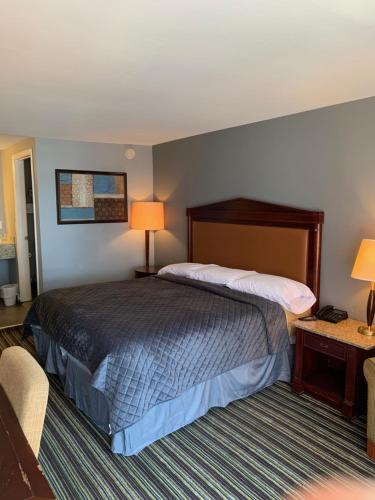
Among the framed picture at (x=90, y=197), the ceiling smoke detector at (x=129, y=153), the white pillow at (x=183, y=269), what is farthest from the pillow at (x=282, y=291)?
the ceiling smoke detector at (x=129, y=153)

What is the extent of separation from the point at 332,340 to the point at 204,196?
2264mm

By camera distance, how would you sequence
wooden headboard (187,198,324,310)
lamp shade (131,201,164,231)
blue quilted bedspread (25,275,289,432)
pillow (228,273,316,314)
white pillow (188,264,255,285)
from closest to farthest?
blue quilted bedspread (25,275,289,432) → pillow (228,273,316,314) → wooden headboard (187,198,324,310) → white pillow (188,264,255,285) → lamp shade (131,201,164,231)

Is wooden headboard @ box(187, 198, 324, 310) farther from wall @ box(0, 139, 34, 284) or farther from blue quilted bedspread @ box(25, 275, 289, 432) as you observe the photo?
wall @ box(0, 139, 34, 284)

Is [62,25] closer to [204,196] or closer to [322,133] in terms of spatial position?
[322,133]

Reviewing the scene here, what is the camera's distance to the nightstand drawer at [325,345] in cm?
266

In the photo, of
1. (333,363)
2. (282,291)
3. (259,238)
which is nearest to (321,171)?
(259,238)

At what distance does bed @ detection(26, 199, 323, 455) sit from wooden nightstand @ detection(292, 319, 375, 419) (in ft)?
0.56

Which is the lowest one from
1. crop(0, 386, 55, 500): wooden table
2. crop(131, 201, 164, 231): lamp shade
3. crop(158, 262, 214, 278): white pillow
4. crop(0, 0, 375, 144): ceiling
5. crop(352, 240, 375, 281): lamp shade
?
crop(0, 386, 55, 500): wooden table

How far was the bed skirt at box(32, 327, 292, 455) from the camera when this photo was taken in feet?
7.60

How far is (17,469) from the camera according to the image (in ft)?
3.40

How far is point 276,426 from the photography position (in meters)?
2.57

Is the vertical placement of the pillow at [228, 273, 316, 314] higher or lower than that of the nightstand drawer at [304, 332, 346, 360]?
higher

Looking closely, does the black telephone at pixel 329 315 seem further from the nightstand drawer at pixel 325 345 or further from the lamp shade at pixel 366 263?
the lamp shade at pixel 366 263

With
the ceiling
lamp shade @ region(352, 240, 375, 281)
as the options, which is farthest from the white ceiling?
lamp shade @ region(352, 240, 375, 281)
